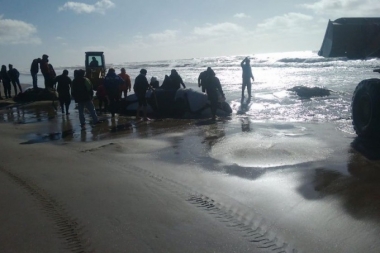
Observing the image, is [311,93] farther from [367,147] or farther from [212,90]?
[367,147]

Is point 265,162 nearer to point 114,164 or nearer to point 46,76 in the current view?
point 114,164

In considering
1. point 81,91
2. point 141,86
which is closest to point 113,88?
point 141,86

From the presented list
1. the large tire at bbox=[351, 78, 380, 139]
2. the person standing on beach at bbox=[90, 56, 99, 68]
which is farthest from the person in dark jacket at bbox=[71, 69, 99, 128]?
the person standing on beach at bbox=[90, 56, 99, 68]

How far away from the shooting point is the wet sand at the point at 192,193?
165 inches

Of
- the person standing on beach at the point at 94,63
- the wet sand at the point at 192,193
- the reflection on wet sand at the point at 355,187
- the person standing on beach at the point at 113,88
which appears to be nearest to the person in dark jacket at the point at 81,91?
the person standing on beach at the point at 113,88

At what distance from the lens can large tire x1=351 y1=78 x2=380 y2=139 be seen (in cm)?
819

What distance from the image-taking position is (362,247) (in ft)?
13.3

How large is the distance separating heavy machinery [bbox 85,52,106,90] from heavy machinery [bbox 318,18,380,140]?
1377cm

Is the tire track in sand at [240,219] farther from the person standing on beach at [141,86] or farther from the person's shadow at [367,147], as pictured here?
the person standing on beach at [141,86]

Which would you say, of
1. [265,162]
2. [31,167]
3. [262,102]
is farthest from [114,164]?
[262,102]

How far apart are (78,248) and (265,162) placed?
158 inches

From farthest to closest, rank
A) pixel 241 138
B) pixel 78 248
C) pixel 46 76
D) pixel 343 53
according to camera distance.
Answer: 1. pixel 46 76
2. pixel 241 138
3. pixel 343 53
4. pixel 78 248

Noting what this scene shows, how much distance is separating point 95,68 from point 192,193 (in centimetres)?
1680

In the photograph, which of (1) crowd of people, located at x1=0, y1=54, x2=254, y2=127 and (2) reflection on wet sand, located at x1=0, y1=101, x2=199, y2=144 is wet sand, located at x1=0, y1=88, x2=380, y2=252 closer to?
(2) reflection on wet sand, located at x1=0, y1=101, x2=199, y2=144
